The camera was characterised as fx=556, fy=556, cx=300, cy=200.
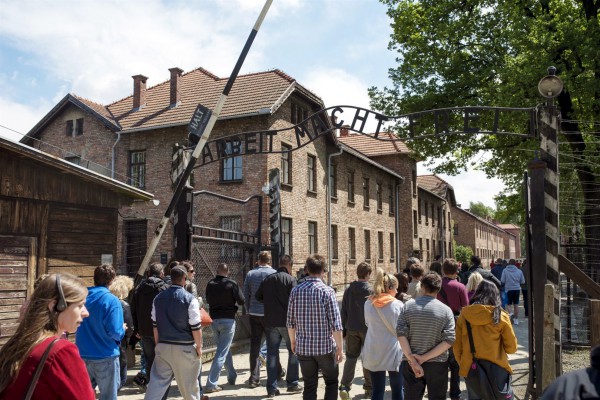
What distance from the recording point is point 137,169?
24.0 m

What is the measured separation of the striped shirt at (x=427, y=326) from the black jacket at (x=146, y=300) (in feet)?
10.7

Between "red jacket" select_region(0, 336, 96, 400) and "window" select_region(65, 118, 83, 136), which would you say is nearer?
"red jacket" select_region(0, 336, 96, 400)

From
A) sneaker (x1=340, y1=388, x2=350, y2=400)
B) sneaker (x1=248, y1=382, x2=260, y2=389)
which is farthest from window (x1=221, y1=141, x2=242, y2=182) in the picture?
sneaker (x1=340, y1=388, x2=350, y2=400)

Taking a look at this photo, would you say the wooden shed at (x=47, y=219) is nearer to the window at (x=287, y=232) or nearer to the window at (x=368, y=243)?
the window at (x=287, y=232)

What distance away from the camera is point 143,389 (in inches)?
320

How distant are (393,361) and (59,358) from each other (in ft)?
14.0

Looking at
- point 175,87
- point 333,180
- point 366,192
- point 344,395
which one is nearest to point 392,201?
point 366,192

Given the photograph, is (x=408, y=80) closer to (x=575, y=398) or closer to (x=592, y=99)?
(x=592, y=99)

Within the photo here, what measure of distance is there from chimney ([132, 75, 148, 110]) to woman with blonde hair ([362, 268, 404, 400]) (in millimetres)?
21589

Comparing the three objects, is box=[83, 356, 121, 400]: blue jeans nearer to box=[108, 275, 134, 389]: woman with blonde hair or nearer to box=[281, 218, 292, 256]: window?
box=[108, 275, 134, 389]: woman with blonde hair

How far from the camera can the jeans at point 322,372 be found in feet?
18.8

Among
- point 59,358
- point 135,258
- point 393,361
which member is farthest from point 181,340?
point 135,258

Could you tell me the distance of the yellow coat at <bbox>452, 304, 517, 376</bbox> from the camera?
521 centimetres

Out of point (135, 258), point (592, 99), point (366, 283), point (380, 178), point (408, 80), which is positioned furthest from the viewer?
point (380, 178)
